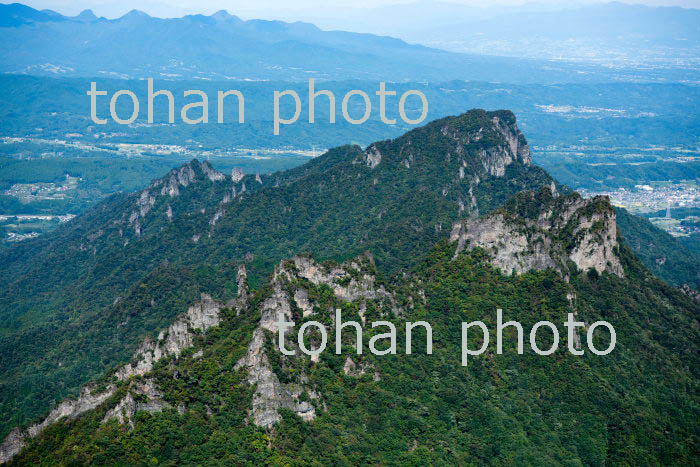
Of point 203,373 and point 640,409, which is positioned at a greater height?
point 203,373

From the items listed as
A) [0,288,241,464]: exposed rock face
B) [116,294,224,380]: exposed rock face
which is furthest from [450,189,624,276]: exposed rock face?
[116,294,224,380]: exposed rock face

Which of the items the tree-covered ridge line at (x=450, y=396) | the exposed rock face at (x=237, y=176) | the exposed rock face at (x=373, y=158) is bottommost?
the tree-covered ridge line at (x=450, y=396)

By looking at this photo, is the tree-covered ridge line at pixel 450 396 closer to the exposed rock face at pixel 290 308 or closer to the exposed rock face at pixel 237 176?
the exposed rock face at pixel 290 308

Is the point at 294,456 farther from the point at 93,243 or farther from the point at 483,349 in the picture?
the point at 93,243

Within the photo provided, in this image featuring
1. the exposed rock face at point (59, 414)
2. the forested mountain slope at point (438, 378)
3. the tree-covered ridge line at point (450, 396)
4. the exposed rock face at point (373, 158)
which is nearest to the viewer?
the tree-covered ridge line at point (450, 396)

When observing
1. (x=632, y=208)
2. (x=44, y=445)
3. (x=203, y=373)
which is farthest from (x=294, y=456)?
(x=632, y=208)

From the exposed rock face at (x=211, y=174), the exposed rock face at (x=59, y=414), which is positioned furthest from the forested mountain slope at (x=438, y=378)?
the exposed rock face at (x=211, y=174)

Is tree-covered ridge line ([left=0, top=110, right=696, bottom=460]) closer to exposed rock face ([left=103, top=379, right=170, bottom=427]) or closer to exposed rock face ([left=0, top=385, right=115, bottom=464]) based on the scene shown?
exposed rock face ([left=0, top=385, right=115, bottom=464])
